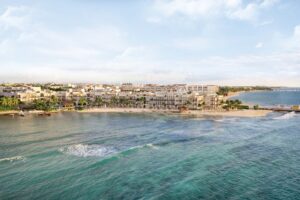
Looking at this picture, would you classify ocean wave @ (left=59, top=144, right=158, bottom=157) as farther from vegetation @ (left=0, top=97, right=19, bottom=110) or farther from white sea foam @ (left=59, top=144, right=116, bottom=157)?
vegetation @ (left=0, top=97, right=19, bottom=110)

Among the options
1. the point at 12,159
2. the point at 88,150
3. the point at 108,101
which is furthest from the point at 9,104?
the point at 12,159

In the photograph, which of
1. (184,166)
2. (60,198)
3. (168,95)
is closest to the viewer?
(60,198)

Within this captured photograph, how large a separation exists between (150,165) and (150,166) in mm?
408

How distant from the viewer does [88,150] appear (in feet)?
156

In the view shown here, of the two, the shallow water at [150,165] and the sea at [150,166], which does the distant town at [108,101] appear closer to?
the shallow water at [150,165]

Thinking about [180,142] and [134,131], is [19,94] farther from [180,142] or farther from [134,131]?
[180,142]

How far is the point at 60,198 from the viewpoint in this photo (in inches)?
1158

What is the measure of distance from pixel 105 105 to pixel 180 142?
85.4 m

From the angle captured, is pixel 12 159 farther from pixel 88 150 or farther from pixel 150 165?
pixel 150 165

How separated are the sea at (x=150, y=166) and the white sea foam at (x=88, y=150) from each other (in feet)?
0.44

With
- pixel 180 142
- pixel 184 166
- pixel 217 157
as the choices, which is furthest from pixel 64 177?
pixel 180 142

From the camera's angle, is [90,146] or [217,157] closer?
[217,157]

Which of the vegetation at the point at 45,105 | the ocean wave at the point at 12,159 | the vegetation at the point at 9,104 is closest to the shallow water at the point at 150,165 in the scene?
the ocean wave at the point at 12,159

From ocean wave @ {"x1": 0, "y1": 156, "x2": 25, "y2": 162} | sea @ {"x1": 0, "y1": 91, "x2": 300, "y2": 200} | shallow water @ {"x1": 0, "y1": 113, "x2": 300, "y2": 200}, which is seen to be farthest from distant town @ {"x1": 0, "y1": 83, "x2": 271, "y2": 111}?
ocean wave @ {"x1": 0, "y1": 156, "x2": 25, "y2": 162}
